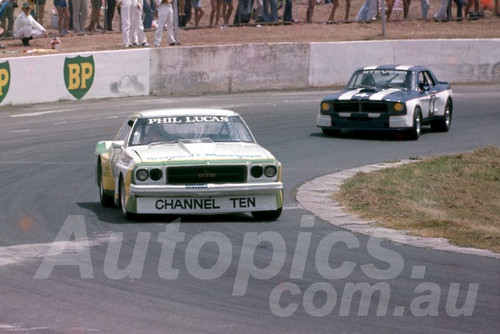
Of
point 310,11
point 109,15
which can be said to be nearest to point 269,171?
point 109,15

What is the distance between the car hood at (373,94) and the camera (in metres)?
20.8

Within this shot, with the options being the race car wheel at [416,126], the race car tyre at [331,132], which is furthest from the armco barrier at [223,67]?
the race car wheel at [416,126]

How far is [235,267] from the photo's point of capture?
9.55 metres

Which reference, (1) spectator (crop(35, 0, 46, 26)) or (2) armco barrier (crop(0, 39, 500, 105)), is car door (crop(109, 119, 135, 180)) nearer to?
(2) armco barrier (crop(0, 39, 500, 105))

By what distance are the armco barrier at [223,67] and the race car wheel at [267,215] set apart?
45.2 feet

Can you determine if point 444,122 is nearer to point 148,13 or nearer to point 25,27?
point 25,27

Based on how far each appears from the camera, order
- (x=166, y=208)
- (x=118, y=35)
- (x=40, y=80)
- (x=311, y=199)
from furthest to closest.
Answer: (x=118, y=35)
(x=40, y=80)
(x=311, y=199)
(x=166, y=208)

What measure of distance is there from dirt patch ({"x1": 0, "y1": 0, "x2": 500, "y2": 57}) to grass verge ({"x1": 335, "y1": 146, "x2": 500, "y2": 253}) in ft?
47.0

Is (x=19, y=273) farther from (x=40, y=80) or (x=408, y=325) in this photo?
(x=40, y=80)

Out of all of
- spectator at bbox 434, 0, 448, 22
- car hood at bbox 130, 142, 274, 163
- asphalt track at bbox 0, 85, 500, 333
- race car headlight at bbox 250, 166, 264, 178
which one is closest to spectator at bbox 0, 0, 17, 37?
spectator at bbox 434, 0, 448, 22

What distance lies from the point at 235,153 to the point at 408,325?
16.1 ft

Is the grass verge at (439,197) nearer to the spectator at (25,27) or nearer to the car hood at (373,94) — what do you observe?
the car hood at (373,94)

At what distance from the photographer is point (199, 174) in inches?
469

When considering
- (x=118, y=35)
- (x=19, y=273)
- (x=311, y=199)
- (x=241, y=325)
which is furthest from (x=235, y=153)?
(x=118, y=35)
